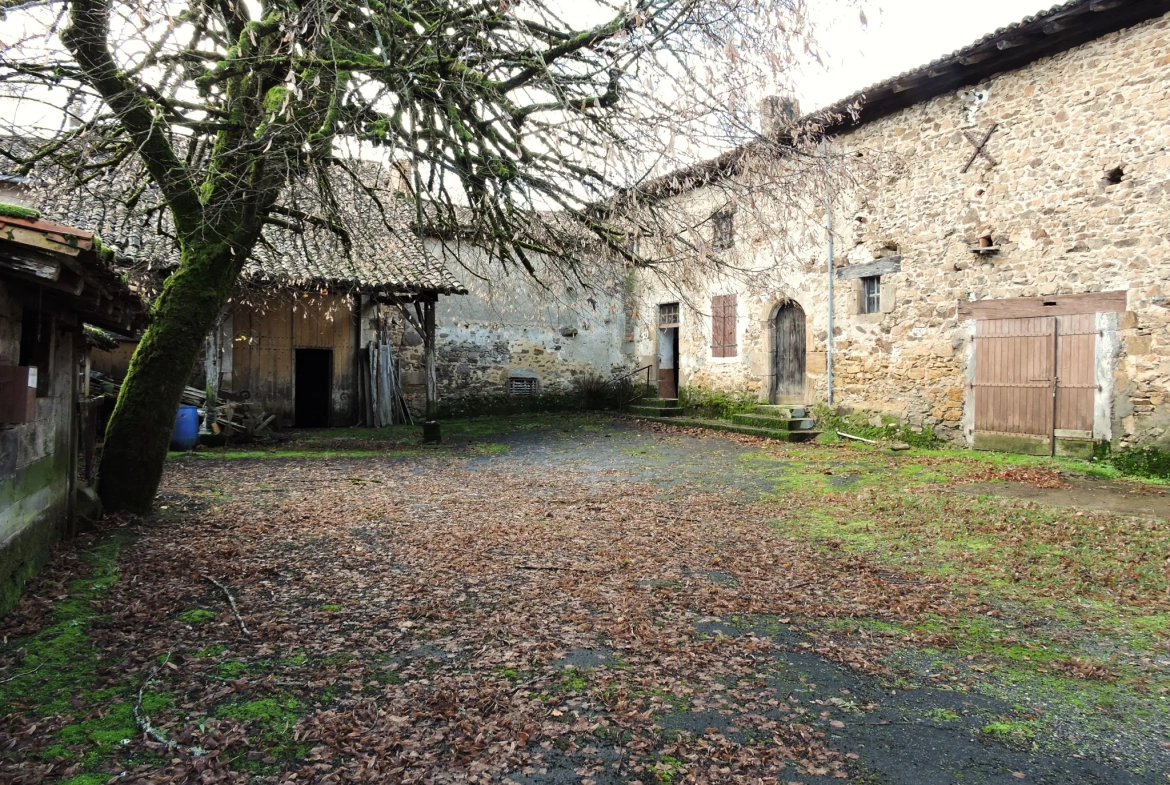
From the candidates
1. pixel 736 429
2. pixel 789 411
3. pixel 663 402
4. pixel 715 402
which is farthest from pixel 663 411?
pixel 789 411

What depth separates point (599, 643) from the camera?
3.62 metres

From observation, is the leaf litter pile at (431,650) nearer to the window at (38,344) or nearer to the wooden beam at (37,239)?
the window at (38,344)

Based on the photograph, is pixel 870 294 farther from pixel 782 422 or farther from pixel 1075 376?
pixel 1075 376

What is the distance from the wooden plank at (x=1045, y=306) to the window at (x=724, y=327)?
499 centimetres

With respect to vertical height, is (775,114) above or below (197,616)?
above

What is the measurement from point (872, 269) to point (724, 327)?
383 cm

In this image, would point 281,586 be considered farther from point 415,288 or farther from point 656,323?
point 656,323

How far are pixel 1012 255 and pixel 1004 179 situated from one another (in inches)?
42.5

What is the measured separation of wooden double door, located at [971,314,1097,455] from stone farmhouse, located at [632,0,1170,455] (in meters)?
0.02

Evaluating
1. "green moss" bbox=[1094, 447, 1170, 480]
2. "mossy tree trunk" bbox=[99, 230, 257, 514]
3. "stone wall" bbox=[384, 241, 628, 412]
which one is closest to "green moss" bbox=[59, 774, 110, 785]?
"mossy tree trunk" bbox=[99, 230, 257, 514]

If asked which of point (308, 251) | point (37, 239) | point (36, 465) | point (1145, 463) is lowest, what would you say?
point (1145, 463)

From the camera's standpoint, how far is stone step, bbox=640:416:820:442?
12.3 meters

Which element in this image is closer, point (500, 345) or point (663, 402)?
point (663, 402)

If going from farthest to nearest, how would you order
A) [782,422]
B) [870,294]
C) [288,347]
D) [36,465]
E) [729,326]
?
[729,326] < [288,347] < [782,422] < [870,294] < [36,465]
